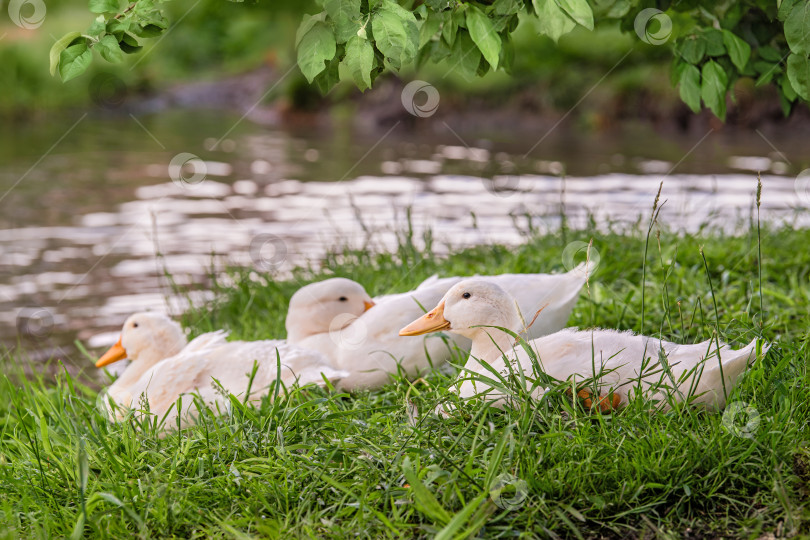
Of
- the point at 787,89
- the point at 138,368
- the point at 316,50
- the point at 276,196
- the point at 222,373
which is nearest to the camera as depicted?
the point at 316,50

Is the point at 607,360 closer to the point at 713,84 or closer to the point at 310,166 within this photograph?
the point at 713,84

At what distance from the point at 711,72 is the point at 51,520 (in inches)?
112

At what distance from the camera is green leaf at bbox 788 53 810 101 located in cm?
303

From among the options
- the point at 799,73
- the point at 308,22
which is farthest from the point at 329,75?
the point at 799,73

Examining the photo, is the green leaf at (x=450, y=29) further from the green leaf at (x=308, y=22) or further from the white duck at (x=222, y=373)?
the white duck at (x=222, y=373)

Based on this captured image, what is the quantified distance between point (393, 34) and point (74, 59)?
3.40 ft

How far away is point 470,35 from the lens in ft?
9.73

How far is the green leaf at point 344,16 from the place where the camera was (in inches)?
106

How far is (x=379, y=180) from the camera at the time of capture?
43.0 ft

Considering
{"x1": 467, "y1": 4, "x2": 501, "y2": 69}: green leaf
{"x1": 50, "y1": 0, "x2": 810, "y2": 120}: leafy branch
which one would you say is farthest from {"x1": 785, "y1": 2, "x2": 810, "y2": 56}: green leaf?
{"x1": 467, "y1": 4, "x2": 501, "y2": 69}: green leaf

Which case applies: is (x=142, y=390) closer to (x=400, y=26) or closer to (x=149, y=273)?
(x=400, y=26)

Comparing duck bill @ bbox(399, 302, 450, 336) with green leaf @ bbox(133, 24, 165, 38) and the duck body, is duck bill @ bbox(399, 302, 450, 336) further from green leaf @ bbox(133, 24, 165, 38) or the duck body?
green leaf @ bbox(133, 24, 165, 38)

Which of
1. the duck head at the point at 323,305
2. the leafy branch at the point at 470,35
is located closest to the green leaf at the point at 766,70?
the leafy branch at the point at 470,35

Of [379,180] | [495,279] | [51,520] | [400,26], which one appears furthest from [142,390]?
[379,180]
